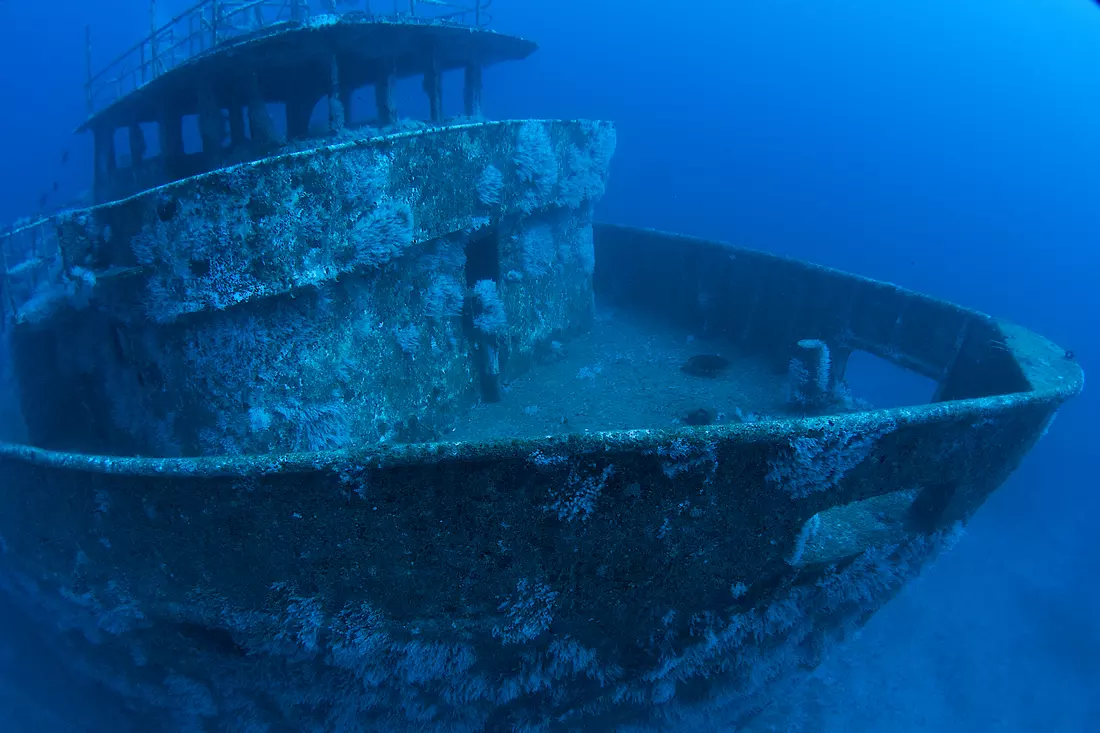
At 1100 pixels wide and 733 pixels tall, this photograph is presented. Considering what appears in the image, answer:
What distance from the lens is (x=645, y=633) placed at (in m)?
3.48

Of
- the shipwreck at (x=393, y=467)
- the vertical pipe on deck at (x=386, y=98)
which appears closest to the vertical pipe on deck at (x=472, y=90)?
the shipwreck at (x=393, y=467)

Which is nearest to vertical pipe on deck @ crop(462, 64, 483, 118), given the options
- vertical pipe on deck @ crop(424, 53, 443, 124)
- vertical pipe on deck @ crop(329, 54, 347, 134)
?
vertical pipe on deck @ crop(424, 53, 443, 124)

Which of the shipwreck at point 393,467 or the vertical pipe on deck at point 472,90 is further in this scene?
the vertical pipe on deck at point 472,90

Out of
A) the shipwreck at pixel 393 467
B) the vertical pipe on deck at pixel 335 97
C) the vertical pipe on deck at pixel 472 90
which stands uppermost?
the vertical pipe on deck at pixel 472 90

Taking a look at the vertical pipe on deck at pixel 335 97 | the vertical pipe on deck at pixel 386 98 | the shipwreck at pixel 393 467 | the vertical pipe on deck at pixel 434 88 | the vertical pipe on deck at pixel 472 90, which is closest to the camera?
the shipwreck at pixel 393 467

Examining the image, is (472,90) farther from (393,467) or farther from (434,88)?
(393,467)

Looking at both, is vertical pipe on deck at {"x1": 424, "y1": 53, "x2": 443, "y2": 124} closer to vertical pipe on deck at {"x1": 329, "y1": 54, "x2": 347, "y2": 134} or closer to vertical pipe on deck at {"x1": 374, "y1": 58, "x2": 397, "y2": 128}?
vertical pipe on deck at {"x1": 374, "y1": 58, "x2": 397, "y2": 128}

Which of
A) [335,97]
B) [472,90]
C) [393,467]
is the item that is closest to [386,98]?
[335,97]

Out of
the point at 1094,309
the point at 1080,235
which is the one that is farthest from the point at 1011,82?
the point at 1094,309

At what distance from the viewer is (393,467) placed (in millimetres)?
2627

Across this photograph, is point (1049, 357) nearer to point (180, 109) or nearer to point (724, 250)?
point (724, 250)

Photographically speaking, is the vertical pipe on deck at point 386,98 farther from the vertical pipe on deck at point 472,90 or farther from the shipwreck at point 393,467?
the vertical pipe on deck at point 472,90

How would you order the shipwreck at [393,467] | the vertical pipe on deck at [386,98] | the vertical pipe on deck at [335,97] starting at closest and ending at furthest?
the shipwreck at [393,467]
the vertical pipe on deck at [335,97]
the vertical pipe on deck at [386,98]

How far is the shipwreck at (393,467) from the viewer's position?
2854 mm
